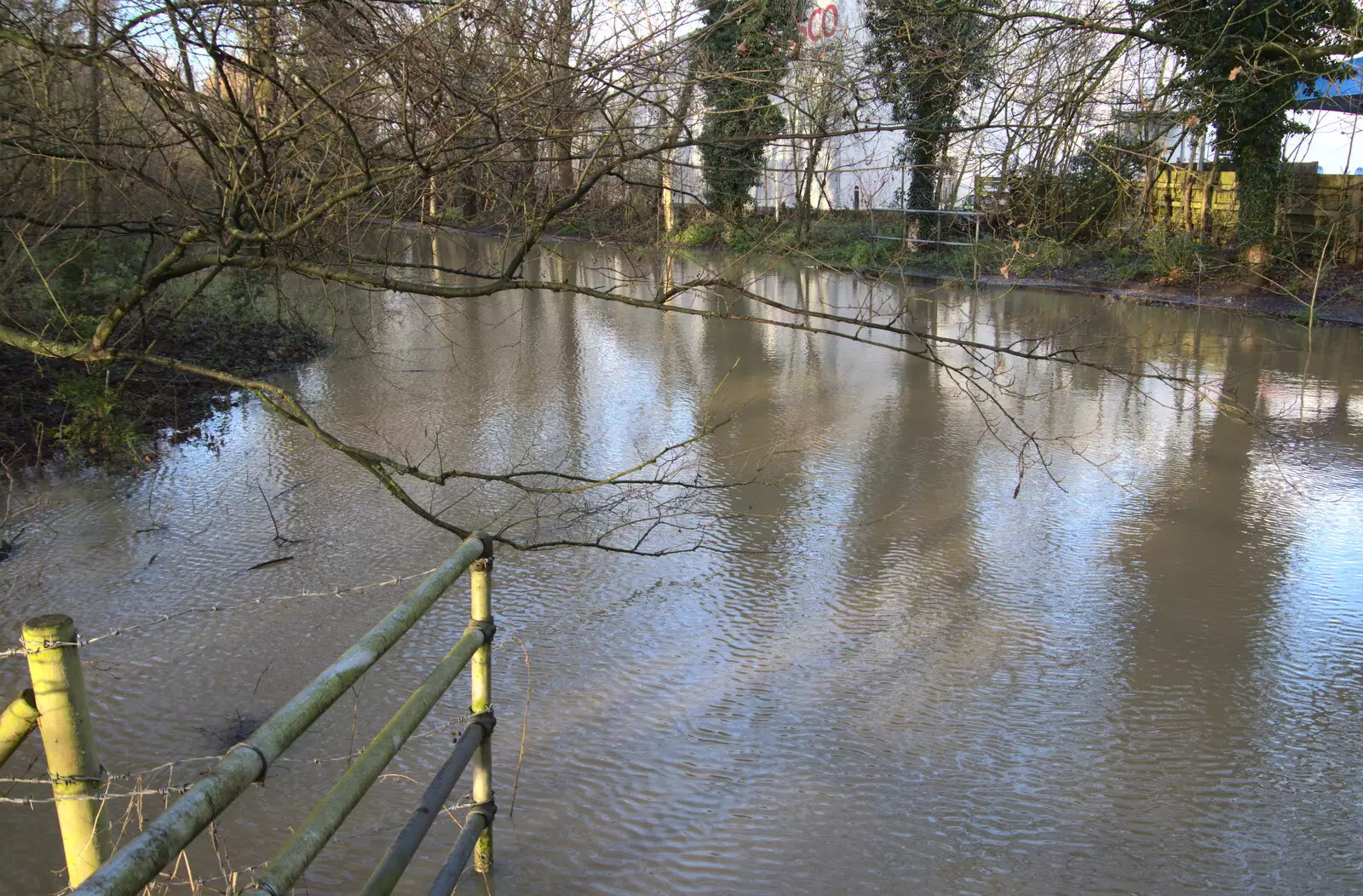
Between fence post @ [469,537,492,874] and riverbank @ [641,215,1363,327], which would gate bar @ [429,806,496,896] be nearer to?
fence post @ [469,537,492,874]

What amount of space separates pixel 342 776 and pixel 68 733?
1.64ft

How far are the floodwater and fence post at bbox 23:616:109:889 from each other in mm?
186

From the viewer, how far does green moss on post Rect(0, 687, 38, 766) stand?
185 centimetres

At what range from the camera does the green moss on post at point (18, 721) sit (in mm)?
1851

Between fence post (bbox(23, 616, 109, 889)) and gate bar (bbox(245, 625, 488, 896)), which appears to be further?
fence post (bbox(23, 616, 109, 889))

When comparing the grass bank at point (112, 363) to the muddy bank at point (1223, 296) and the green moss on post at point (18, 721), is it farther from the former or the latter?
the muddy bank at point (1223, 296)

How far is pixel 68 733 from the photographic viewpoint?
1837 millimetres

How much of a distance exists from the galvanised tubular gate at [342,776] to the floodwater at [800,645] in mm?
308

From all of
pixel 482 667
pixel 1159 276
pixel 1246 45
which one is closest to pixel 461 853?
pixel 482 667

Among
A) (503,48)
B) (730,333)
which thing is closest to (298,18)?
(503,48)

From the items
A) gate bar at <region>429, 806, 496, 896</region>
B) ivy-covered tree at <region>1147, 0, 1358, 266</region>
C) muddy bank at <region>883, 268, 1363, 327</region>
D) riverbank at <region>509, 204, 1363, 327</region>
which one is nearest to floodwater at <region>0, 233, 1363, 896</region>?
gate bar at <region>429, 806, 496, 896</region>

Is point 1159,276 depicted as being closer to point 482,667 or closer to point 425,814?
point 482,667

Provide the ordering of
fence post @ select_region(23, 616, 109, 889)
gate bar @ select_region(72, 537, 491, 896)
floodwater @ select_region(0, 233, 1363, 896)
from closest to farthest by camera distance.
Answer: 1. gate bar @ select_region(72, 537, 491, 896)
2. fence post @ select_region(23, 616, 109, 889)
3. floodwater @ select_region(0, 233, 1363, 896)

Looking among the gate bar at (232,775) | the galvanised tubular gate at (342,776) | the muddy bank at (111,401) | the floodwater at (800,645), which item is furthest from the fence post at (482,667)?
the muddy bank at (111,401)
